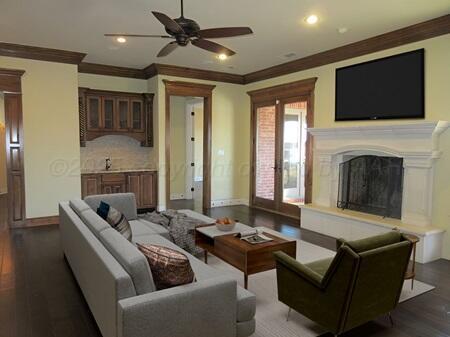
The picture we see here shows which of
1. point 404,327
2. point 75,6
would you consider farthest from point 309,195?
point 75,6

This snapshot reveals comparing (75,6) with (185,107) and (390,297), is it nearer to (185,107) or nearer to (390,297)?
(390,297)

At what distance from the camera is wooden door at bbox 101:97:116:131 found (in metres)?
6.77

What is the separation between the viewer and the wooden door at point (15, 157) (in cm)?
556

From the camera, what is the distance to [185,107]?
8.83 metres

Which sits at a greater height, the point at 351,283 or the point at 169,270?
the point at 169,270

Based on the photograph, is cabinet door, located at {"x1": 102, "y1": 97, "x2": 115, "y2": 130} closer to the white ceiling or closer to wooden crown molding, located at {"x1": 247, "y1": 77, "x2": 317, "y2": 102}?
the white ceiling

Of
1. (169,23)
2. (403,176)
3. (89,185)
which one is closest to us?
(169,23)

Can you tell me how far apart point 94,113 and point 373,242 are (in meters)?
5.89

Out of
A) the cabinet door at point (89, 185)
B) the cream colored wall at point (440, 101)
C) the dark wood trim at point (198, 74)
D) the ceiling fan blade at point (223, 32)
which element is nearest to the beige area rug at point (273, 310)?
the cream colored wall at point (440, 101)

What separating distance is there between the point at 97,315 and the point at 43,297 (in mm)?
1074

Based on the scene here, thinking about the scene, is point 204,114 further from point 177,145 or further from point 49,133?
point 49,133

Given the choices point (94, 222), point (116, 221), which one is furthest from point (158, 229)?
point (94, 222)

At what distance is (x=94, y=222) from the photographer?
9.70 feet

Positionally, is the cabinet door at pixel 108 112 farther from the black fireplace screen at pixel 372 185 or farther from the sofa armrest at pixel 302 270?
the sofa armrest at pixel 302 270
